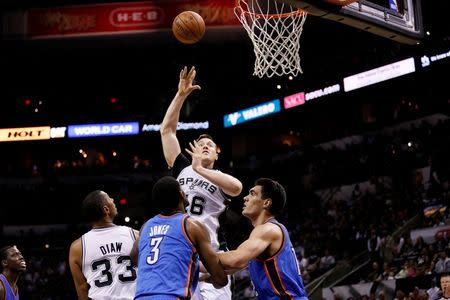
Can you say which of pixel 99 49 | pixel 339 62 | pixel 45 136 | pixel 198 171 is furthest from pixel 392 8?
pixel 45 136

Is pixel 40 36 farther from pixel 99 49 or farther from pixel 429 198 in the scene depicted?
pixel 429 198

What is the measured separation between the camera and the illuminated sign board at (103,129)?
23.3 m

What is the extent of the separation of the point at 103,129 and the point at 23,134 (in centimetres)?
281

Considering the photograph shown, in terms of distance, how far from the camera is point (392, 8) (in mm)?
6797

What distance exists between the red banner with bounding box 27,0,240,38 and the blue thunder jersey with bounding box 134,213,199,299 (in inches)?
615

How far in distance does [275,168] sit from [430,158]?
279 inches

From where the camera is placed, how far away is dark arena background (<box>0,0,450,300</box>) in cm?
1552

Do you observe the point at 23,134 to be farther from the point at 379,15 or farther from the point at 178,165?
the point at 178,165

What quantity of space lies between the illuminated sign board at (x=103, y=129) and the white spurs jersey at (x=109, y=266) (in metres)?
18.8

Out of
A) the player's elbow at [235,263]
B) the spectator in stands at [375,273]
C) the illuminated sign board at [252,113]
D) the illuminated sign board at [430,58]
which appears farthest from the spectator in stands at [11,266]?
the illuminated sign board at [252,113]

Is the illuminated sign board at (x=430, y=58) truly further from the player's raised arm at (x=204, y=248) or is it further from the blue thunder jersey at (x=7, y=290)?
the player's raised arm at (x=204, y=248)

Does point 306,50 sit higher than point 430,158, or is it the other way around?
point 306,50

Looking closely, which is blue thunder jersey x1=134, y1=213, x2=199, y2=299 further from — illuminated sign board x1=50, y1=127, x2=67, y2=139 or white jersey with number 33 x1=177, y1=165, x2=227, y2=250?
illuminated sign board x1=50, y1=127, x2=67, y2=139

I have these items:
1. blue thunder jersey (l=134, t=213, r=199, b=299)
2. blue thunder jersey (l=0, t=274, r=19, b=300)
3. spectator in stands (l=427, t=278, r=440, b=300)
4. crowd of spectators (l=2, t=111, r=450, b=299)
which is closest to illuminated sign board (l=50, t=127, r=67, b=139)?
crowd of spectators (l=2, t=111, r=450, b=299)
